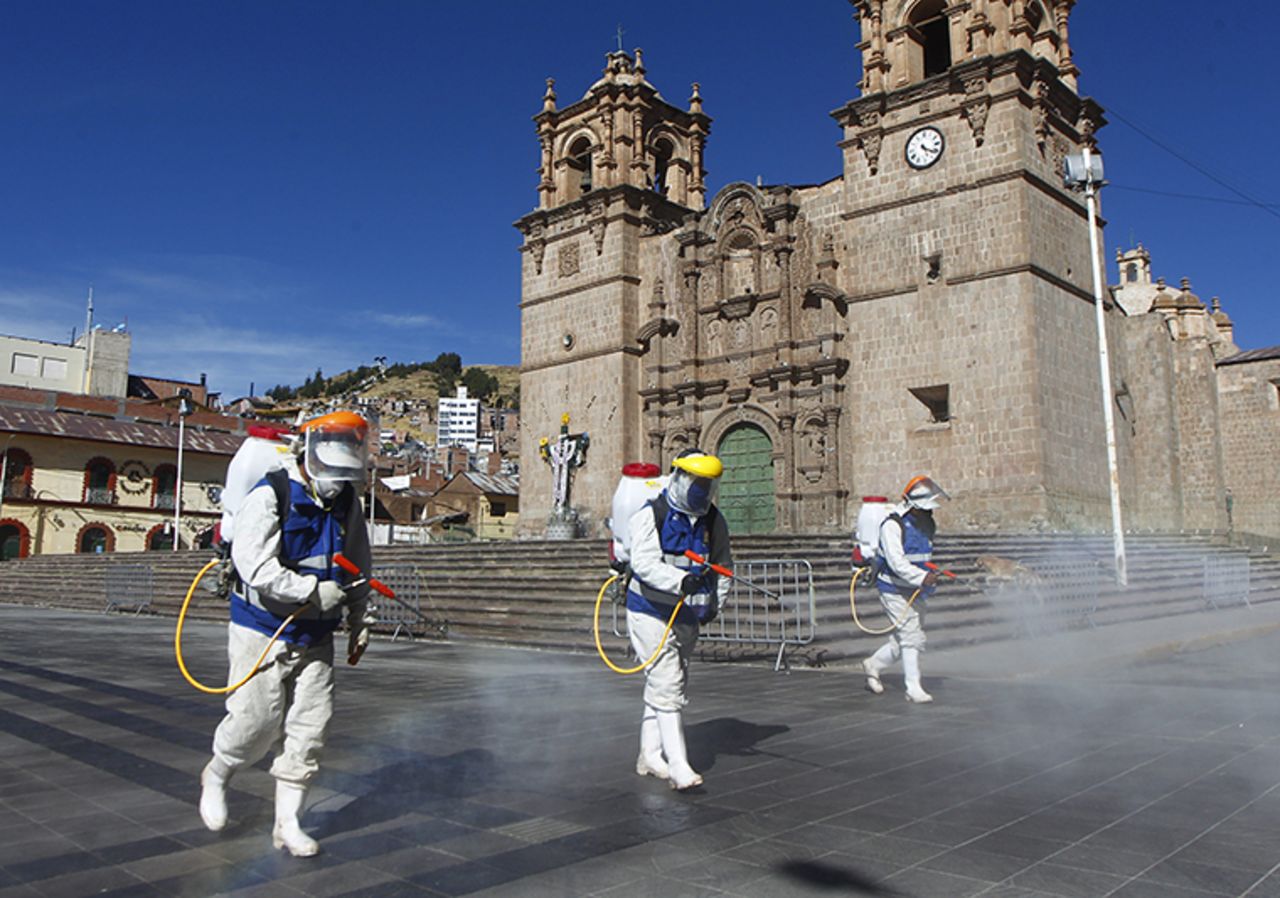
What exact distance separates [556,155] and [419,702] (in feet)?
91.6

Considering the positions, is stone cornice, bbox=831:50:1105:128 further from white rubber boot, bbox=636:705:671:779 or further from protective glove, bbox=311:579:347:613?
protective glove, bbox=311:579:347:613

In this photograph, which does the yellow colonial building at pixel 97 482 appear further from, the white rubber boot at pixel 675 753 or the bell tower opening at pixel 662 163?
the white rubber boot at pixel 675 753

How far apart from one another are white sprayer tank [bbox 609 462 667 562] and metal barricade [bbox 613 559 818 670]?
5.15 m

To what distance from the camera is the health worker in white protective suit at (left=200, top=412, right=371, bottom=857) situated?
4051 mm

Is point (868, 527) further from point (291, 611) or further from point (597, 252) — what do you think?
point (597, 252)

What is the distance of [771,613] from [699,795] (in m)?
6.88

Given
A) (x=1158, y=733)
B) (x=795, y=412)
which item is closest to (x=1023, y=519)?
(x=795, y=412)

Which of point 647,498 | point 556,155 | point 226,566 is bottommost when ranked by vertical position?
point 226,566

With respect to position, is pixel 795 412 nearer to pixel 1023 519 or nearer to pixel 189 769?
pixel 1023 519

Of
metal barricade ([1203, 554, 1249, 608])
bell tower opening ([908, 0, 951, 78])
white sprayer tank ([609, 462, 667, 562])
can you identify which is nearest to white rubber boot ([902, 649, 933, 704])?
white sprayer tank ([609, 462, 667, 562])

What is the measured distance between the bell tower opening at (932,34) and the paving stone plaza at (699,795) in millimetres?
21803

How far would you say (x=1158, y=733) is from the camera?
6422 millimetres

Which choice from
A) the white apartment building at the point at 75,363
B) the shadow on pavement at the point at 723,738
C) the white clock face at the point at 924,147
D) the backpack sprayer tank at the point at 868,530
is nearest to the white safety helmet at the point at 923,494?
the backpack sprayer tank at the point at 868,530

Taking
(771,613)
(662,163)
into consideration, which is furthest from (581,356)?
(771,613)
